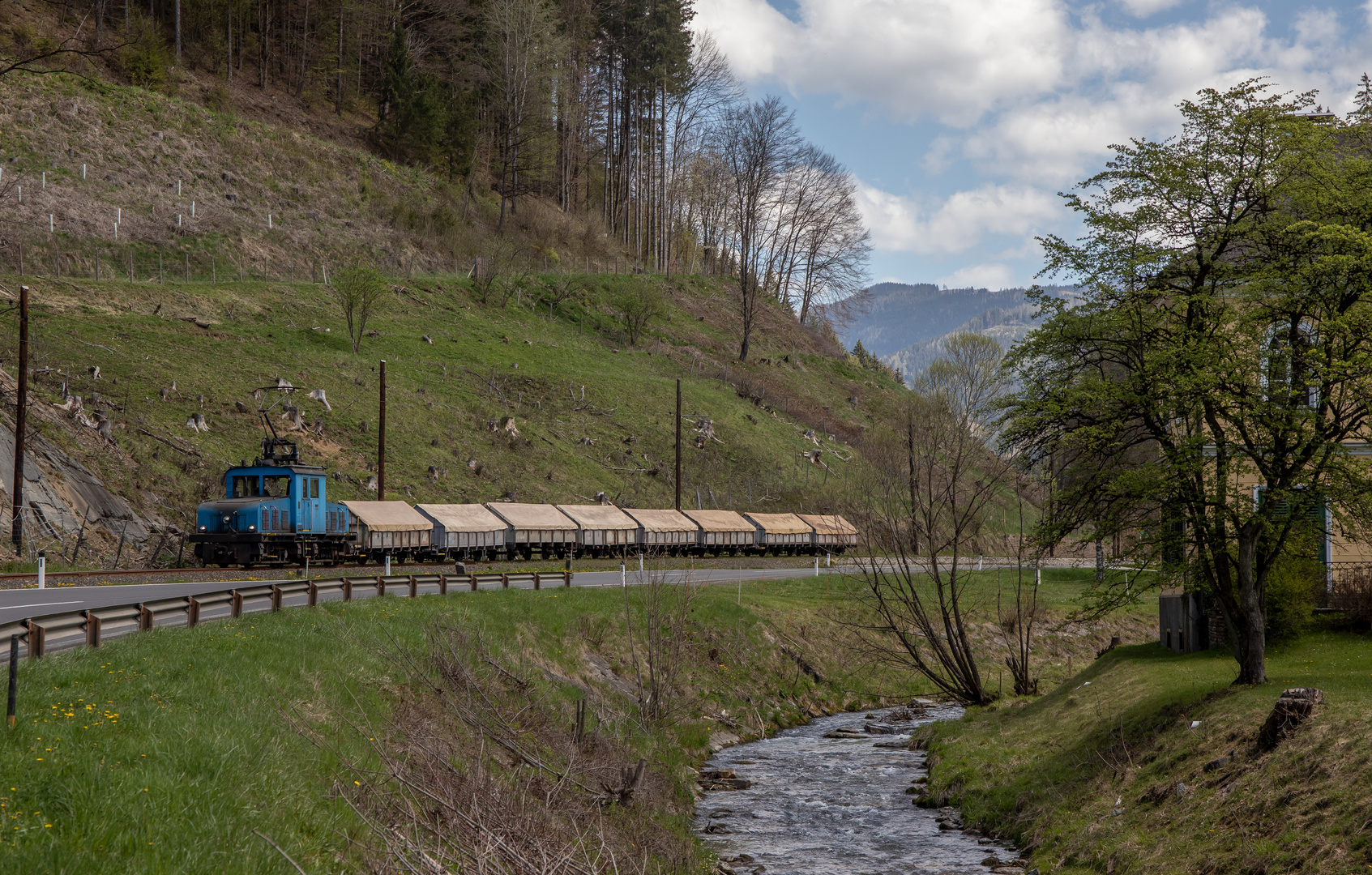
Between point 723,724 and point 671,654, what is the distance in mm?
3178

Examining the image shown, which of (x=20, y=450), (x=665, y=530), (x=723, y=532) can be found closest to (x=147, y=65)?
(x=20, y=450)

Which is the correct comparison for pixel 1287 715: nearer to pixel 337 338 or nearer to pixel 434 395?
pixel 434 395

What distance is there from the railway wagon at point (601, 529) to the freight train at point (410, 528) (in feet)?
0.15

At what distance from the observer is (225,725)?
1015cm

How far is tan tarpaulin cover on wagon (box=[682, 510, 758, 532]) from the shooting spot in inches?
1933

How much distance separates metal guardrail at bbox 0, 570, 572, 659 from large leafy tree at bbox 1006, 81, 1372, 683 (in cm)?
1429

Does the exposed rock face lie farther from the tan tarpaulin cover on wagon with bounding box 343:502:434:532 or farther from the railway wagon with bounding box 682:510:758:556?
the railway wagon with bounding box 682:510:758:556

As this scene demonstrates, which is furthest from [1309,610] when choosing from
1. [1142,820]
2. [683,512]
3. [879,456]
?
[879,456]

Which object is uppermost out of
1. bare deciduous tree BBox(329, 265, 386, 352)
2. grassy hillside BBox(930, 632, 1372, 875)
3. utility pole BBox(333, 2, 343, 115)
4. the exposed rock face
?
utility pole BBox(333, 2, 343, 115)

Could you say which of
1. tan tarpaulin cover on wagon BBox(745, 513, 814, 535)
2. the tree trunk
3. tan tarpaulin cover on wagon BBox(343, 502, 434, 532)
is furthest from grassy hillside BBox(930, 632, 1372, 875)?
tan tarpaulin cover on wagon BBox(745, 513, 814, 535)

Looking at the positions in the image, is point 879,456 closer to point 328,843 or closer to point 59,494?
point 59,494

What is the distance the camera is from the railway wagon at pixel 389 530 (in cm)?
3503

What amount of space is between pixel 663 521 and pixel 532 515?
771 cm

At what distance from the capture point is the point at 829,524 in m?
57.2
